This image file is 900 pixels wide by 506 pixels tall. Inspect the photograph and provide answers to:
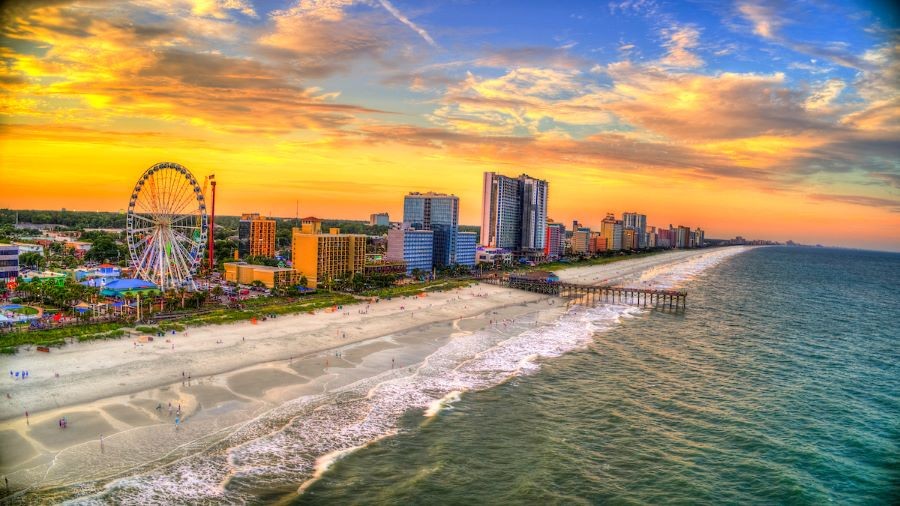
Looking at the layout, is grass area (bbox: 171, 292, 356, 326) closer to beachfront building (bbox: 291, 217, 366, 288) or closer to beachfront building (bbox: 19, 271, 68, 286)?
beachfront building (bbox: 291, 217, 366, 288)

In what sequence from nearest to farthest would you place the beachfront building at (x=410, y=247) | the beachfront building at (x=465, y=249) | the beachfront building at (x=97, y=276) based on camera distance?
the beachfront building at (x=97, y=276) < the beachfront building at (x=410, y=247) < the beachfront building at (x=465, y=249)

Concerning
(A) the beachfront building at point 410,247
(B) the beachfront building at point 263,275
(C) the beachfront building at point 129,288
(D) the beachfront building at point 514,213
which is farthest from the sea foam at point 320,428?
(D) the beachfront building at point 514,213

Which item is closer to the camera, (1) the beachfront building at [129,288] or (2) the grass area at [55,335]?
(2) the grass area at [55,335]

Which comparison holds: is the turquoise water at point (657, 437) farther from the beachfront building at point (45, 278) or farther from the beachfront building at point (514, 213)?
the beachfront building at point (514, 213)

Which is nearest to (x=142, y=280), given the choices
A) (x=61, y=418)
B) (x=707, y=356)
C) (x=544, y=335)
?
(x=61, y=418)

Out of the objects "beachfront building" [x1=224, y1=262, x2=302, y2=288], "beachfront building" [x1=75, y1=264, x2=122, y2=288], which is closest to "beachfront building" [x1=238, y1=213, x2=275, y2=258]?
"beachfront building" [x1=224, y1=262, x2=302, y2=288]

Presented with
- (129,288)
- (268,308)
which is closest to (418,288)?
(268,308)

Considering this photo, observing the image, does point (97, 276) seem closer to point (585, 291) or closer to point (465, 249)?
point (465, 249)
